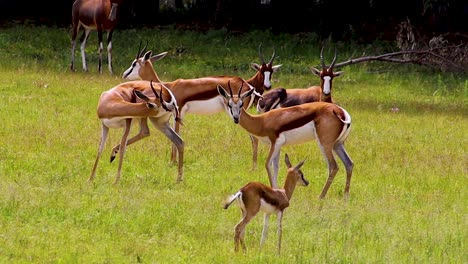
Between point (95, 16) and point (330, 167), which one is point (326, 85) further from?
point (95, 16)

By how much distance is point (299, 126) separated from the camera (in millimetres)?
10164

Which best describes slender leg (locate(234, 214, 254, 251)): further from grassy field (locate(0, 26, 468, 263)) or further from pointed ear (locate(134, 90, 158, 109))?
pointed ear (locate(134, 90, 158, 109))

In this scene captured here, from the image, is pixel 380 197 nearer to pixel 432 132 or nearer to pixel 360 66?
pixel 432 132

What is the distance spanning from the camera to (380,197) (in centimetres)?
1029

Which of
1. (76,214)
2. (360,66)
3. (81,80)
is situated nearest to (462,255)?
(76,214)

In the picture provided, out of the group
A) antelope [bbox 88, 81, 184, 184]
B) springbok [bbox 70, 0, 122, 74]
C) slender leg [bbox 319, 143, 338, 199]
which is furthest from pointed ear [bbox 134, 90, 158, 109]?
springbok [bbox 70, 0, 122, 74]

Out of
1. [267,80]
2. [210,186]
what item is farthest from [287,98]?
[210,186]

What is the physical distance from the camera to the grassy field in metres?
8.01

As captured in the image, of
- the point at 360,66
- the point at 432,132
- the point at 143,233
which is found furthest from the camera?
the point at 360,66

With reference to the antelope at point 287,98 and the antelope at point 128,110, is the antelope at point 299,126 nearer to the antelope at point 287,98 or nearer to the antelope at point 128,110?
the antelope at point 128,110

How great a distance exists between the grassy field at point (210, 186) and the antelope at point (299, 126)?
44 centimetres

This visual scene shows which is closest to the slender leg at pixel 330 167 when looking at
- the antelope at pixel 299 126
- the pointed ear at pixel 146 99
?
the antelope at pixel 299 126

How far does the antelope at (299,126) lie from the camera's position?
10.2 meters

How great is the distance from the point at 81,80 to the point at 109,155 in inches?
237
